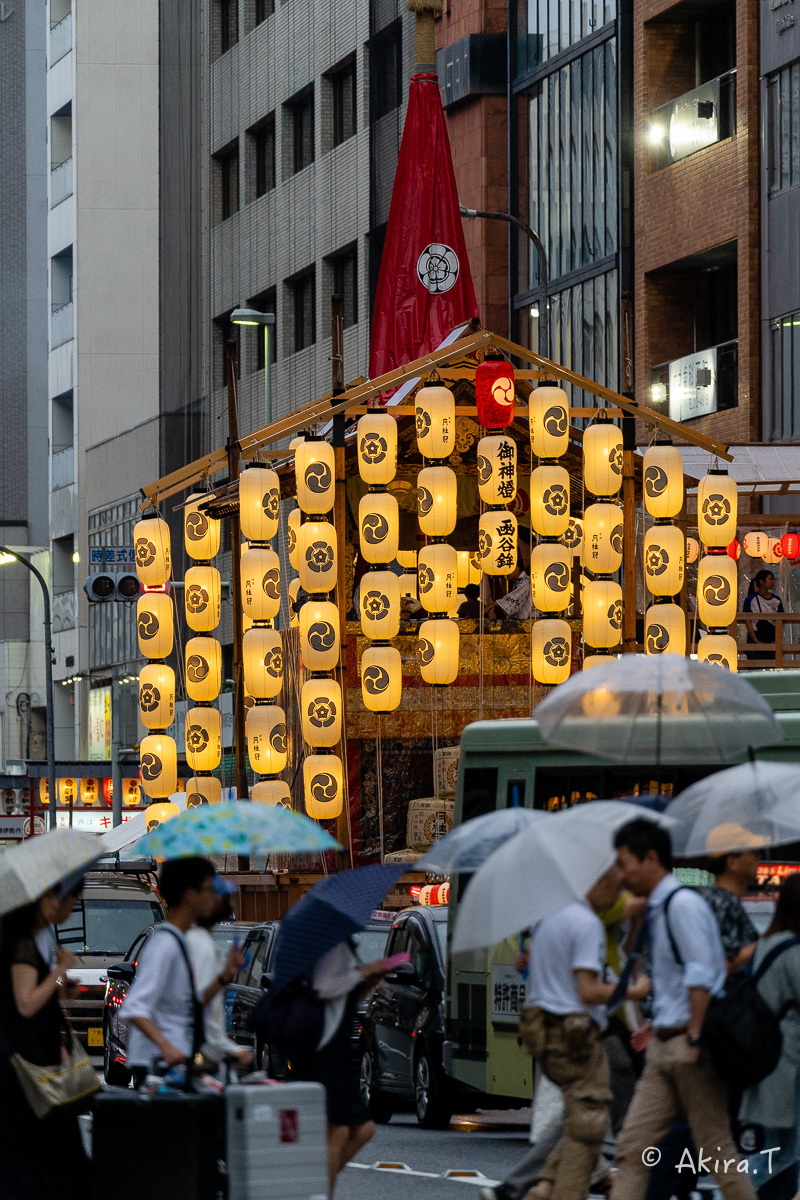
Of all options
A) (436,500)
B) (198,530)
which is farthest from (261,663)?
(198,530)

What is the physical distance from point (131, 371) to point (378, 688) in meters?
45.0

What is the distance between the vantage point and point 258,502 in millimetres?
26625

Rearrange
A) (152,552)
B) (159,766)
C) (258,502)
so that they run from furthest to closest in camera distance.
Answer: (159,766)
(152,552)
(258,502)

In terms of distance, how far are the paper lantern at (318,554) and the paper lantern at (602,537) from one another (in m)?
2.89

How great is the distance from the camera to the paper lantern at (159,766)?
98.2 feet

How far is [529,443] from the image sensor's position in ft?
92.9

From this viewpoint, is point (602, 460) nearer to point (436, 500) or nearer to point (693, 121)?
point (436, 500)

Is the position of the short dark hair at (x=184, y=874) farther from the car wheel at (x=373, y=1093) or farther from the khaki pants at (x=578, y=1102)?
the car wheel at (x=373, y=1093)

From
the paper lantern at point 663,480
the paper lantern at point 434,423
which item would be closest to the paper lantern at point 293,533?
the paper lantern at point 434,423

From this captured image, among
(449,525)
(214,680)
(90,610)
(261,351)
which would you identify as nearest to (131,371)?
(90,610)

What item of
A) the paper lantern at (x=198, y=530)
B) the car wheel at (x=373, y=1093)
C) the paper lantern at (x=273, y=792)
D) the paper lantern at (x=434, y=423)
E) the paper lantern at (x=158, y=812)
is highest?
the paper lantern at (x=434, y=423)

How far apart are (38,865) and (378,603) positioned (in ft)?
55.9

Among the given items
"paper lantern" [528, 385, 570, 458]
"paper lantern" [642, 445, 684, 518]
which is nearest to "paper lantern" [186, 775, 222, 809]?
"paper lantern" [528, 385, 570, 458]

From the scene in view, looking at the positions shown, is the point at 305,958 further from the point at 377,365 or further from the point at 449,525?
the point at 377,365
